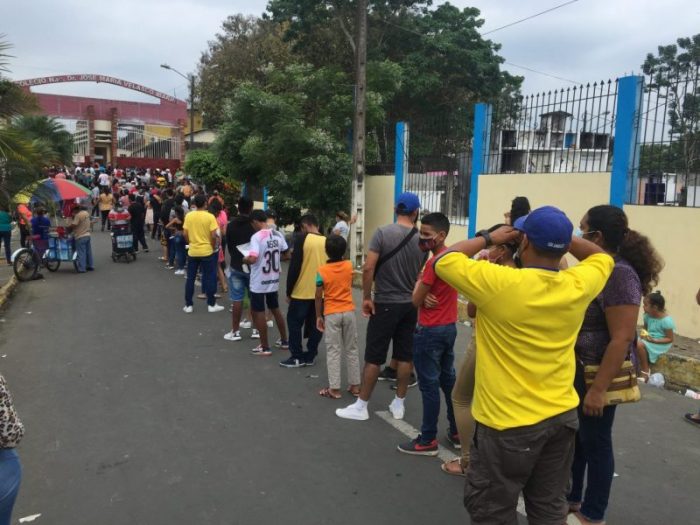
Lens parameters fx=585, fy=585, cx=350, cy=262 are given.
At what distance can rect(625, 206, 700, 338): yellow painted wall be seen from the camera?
766cm

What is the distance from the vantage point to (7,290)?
10.2 metres

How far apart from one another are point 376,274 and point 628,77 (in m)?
5.85

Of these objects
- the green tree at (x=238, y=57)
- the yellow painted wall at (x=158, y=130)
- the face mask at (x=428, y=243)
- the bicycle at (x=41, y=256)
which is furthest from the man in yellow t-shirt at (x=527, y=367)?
the yellow painted wall at (x=158, y=130)

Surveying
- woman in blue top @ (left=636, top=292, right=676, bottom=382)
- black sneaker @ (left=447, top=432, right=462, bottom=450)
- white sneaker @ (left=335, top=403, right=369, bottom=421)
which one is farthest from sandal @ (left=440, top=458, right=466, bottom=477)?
woman in blue top @ (left=636, top=292, right=676, bottom=382)

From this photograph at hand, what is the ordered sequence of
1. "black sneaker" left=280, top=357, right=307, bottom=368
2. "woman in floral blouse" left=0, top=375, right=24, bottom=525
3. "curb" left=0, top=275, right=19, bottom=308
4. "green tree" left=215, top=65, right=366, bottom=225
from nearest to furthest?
"woman in floral blouse" left=0, top=375, right=24, bottom=525 < "black sneaker" left=280, top=357, right=307, bottom=368 < "curb" left=0, top=275, right=19, bottom=308 < "green tree" left=215, top=65, right=366, bottom=225

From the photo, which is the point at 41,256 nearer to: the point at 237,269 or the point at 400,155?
the point at 237,269

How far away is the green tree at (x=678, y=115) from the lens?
7457 millimetres

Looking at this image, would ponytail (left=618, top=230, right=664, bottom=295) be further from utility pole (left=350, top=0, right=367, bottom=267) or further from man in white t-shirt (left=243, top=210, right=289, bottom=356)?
utility pole (left=350, top=0, right=367, bottom=267)

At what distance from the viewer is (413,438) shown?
181 inches

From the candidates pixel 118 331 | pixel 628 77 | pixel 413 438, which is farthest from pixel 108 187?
pixel 413 438

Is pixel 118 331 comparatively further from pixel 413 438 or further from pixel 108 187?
pixel 108 187

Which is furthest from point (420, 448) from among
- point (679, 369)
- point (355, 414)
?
point (679, 369)

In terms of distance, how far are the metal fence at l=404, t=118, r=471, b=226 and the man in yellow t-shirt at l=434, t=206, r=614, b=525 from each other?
980cm

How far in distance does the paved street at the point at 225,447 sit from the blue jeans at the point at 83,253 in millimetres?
5657
